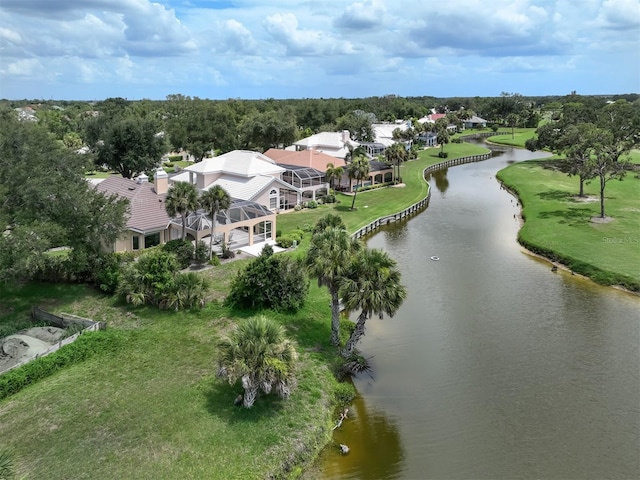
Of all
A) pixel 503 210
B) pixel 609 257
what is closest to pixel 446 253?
pixel 609 257

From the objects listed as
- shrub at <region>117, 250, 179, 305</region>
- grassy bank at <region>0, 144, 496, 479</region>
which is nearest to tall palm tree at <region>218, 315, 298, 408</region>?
grassy bank at <region>0, 144, 496, 479</region>

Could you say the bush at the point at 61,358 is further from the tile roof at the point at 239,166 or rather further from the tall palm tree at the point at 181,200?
the tile roof at the point at 239,166

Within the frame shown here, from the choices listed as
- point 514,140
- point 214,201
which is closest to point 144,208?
point 214,201

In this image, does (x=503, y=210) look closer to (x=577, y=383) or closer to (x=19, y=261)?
(x=577, y=383)

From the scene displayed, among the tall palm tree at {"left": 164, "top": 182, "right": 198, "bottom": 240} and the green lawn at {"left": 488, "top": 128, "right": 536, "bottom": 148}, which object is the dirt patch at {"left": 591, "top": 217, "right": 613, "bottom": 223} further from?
the green lawn at {"left": 488, "top": 128, "right": 536, "bottom": 148}

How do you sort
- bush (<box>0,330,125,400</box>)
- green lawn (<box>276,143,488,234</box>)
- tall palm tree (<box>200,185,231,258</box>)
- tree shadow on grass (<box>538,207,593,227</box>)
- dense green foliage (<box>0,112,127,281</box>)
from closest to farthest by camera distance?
bush (<box>0,330,125,400</box>) → dense green foliage (<box>0,112,127,281</box>) → tall palm tree (<box>200,185,231,258</box>) → tree shadow on grass (<box>538,207,593,227</box>) → green lawn (<box>276,143,488,234</box>)

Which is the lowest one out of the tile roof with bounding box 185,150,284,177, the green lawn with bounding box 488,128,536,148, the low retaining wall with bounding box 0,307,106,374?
the low retaining wall with bounding box 0,307,106,374

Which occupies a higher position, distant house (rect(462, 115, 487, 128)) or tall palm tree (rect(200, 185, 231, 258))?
distant house (rect(462, 115, 487, 128))
